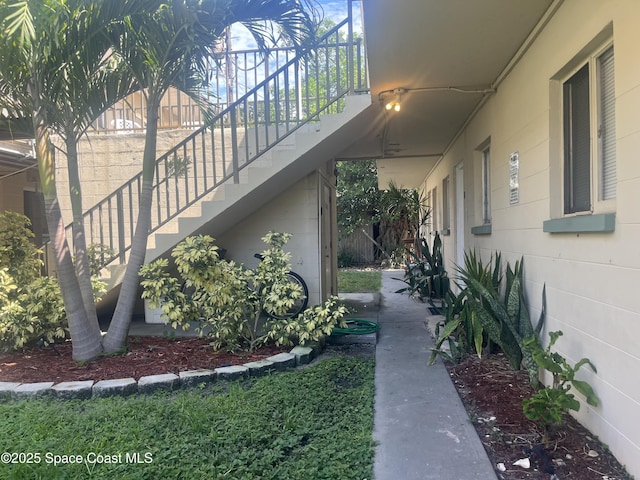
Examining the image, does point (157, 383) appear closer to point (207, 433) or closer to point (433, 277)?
point (207, 433)

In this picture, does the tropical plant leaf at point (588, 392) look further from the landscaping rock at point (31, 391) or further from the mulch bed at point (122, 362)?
the landscaping rock at point (31, 391)

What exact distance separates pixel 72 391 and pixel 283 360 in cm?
180

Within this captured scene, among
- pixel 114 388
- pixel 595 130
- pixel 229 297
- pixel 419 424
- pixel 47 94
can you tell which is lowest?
pixel 419 424

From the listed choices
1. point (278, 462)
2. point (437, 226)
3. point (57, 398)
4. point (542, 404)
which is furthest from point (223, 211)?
point (437, 226)

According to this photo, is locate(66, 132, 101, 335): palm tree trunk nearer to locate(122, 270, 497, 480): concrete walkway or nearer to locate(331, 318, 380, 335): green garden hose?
locate(122, 270, 497, 480): concrete walkway

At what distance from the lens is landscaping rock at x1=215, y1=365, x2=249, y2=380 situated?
3.97 meters

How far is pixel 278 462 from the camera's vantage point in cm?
258

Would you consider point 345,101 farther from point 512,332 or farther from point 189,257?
point 512,332

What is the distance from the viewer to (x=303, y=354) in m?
4.47

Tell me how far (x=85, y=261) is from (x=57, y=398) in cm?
141

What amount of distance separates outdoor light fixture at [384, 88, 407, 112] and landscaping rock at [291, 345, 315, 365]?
2.95 meters

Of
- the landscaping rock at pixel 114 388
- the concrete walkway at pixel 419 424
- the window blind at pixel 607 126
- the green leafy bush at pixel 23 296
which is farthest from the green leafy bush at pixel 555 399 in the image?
the green leafy bush at pixel 23 296

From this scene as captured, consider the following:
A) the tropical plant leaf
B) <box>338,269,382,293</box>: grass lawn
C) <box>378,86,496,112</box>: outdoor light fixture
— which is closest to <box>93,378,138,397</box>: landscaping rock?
the tropical plant leaf

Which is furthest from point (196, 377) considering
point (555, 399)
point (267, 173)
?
point (555, 399)
